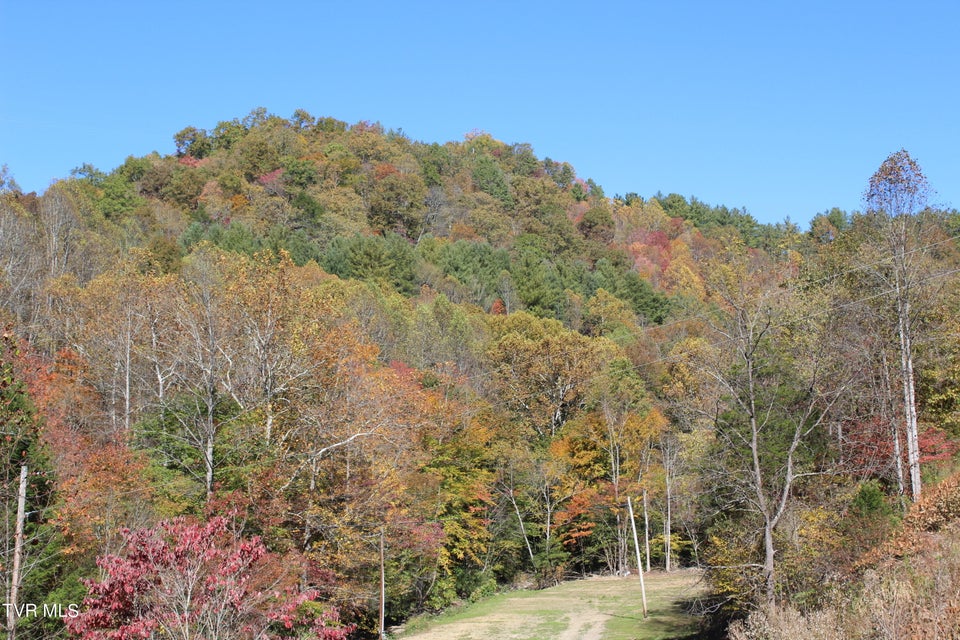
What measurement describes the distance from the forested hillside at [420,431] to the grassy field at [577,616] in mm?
2018

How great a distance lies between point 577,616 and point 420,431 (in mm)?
10709

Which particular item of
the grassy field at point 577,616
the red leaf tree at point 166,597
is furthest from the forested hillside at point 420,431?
the grassy field at point 577,616

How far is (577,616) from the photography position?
33.8 m

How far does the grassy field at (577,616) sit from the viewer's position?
98.1 ft

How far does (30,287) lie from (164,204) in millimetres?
49029

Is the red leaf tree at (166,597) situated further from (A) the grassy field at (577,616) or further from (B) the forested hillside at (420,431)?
(A) the grassy field at (577,616)

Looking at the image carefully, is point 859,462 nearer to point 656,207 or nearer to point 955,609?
point 955,609

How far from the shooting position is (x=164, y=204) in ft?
296

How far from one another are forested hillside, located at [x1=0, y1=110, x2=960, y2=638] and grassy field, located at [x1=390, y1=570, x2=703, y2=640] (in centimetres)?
202

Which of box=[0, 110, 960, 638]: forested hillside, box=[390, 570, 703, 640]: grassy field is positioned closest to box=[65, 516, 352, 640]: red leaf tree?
box=[0, 110, 960, 638]: forested hillside

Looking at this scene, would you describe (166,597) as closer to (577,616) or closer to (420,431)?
(420,431)

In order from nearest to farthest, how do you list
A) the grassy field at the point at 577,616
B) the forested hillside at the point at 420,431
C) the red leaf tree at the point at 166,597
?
1. the red leaf tree at the point at 166,597
2. the forested hillside at the point at 420,431
3. the grassy field at the point at 577,616

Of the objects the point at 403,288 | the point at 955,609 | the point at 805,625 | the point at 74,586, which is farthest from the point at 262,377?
the point at 403,288

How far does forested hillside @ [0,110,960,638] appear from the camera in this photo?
60.5ft
